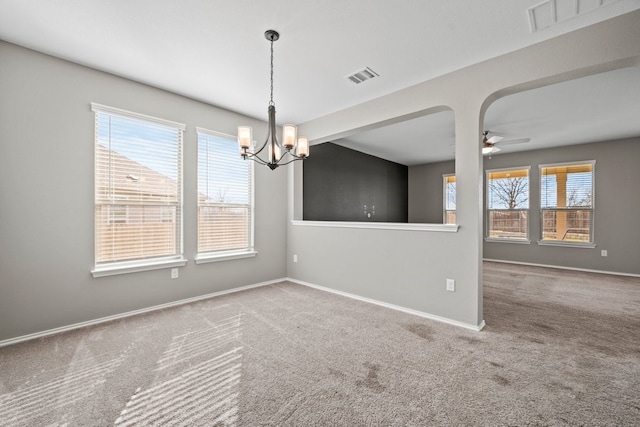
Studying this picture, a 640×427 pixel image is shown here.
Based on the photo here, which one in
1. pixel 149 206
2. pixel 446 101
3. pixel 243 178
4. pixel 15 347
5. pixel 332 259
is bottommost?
pixel 15 347

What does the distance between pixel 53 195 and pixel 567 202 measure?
28.6 feet

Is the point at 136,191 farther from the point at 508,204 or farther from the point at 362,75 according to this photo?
the point at 508,204

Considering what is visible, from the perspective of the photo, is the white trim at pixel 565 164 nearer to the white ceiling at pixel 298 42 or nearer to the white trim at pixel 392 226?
the white ceiling at pixel 298 42

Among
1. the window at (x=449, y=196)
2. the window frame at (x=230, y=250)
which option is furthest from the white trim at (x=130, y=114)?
the window at (x=449, y=196)

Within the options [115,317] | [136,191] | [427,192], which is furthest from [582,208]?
[115,317]

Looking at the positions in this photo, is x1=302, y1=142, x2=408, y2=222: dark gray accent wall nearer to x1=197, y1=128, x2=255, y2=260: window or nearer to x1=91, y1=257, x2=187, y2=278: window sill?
x1=197, y1=128, x2=255, y2=260: window

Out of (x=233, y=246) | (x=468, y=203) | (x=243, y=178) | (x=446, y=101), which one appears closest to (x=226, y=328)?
(x=233, y=246)

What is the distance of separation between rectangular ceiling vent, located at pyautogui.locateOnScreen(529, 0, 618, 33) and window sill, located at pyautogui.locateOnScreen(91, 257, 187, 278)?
4320mm

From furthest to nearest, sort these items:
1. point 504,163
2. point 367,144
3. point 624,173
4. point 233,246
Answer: point 504,163, point 367,144, point 624,173, point 233,246

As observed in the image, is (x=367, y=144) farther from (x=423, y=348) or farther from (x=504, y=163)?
(x=423, y=348)

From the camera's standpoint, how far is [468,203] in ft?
9.56

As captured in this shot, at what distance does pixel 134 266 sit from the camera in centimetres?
322

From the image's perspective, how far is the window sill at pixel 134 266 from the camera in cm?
300

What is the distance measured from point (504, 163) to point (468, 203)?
5.09 metres
